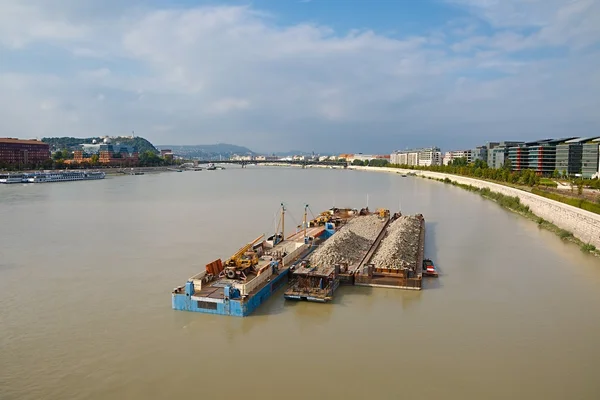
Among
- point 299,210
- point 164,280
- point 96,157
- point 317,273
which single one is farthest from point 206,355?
point 96,157

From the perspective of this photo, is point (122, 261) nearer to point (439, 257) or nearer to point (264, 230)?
point (264, 230)

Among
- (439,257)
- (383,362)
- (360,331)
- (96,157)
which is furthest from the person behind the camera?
(96,157)

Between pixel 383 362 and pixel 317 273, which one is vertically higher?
pixel 317 273

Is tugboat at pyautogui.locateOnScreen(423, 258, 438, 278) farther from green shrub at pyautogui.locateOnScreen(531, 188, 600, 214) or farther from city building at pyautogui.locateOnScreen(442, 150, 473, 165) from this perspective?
city building at pyautogui.locateOnScreen(442, 150, 473, 165)

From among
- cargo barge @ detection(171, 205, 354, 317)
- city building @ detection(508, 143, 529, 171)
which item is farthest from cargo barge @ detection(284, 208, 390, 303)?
city building @ detection(508, 143, 529, 171)

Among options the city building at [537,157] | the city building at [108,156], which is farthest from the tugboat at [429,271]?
the city building at [108,156]

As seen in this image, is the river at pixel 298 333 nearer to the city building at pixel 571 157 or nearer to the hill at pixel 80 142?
the city building at pixel 571 157

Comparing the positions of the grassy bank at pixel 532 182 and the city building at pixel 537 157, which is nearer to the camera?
the grassy bank at pixel 532 182
